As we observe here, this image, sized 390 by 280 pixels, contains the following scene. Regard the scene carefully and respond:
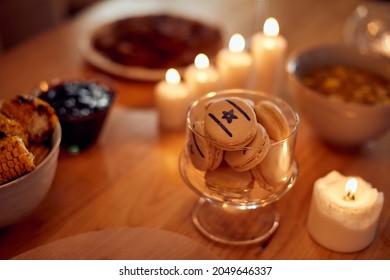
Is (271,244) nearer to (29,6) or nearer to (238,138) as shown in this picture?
(238,138)

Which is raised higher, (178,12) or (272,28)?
(272,28)

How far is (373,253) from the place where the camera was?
875 mm

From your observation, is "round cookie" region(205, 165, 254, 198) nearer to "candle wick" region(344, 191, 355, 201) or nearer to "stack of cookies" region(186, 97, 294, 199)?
"stack of cookies" region(186, 97, 294, 199)

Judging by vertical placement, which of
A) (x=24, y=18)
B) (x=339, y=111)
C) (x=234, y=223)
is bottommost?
(x=24, y=18)

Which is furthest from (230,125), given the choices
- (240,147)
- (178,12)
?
(178,12)

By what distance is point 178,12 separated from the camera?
68.8 inches

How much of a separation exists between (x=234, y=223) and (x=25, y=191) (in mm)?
388

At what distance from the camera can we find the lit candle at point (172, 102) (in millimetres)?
1168

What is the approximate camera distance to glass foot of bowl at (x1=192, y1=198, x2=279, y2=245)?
90 cm

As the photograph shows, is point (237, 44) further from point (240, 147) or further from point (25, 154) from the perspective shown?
point (25, 154)
